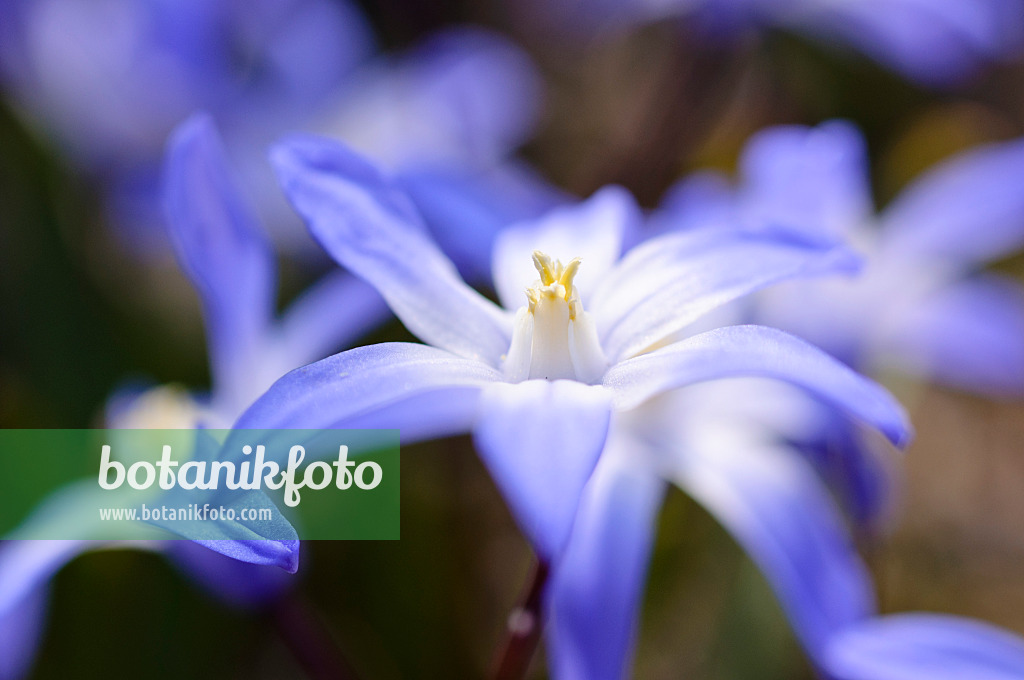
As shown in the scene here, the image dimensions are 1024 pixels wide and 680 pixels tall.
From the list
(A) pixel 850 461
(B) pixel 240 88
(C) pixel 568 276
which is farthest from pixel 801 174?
(B) pixel 240 88

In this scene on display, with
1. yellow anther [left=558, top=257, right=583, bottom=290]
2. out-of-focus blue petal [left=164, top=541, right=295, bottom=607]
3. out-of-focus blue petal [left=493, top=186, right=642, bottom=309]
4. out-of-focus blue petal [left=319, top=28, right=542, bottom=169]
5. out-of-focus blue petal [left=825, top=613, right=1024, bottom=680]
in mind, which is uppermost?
out-of-focus blue petal [left=319, top=28, right=542, bottom=169]

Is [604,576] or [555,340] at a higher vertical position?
[555,340]

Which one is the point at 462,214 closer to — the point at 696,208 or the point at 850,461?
the point at 696,208

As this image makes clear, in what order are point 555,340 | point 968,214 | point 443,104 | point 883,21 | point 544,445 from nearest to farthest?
point 544,445 < point 555,340 < point 968,214 < point 443,104 < point 883,21

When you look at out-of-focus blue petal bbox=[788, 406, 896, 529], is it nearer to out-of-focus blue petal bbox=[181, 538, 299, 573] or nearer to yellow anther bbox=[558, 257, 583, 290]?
yellow anther bbox=[558, 257, 583, 290]

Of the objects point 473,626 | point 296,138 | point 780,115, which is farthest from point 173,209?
point 780,115

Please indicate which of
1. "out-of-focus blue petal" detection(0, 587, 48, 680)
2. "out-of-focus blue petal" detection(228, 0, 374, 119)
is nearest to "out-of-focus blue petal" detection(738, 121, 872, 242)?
"out-of-focus blue petal" detection(0, 587, 48, 680)

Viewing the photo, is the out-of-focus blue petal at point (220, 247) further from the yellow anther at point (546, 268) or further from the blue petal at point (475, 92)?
the blue petal at point (475, 92)
